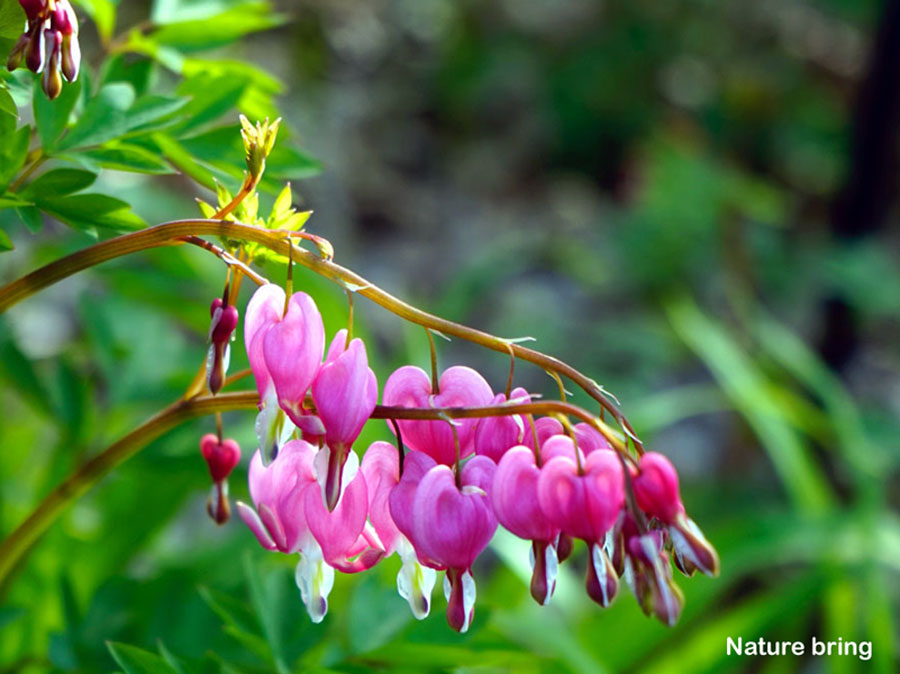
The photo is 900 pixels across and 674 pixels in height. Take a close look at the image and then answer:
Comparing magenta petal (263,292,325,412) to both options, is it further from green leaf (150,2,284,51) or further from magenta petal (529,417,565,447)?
green leaf (150,2,284,51)

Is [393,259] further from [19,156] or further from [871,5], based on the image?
[19,156]

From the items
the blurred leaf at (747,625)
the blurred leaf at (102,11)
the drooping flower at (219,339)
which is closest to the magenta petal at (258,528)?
the drooping flower at (219,339)

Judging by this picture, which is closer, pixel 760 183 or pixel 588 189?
pixel 760 183

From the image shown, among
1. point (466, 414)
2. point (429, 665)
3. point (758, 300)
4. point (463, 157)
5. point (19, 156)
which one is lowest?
point (758, 300)

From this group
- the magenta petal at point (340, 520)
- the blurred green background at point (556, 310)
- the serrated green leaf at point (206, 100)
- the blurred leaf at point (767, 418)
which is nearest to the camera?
the magenta petal at point (340, 520)

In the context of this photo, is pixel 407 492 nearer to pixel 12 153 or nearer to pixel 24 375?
pixel 12 153

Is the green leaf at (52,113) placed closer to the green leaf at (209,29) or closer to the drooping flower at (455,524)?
the green leaf at (209,29)

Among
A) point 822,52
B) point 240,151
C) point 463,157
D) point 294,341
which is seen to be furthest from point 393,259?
point 294,341

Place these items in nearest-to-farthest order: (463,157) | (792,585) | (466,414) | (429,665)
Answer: (466,414) < (429,665) < (792,585) < (463,157)
